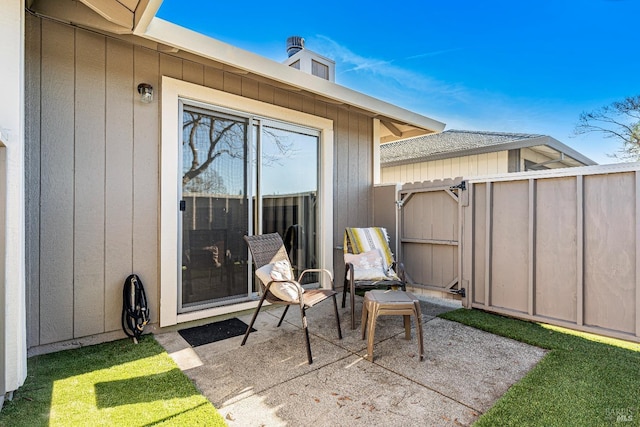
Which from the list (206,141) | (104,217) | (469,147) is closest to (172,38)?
(206,141)

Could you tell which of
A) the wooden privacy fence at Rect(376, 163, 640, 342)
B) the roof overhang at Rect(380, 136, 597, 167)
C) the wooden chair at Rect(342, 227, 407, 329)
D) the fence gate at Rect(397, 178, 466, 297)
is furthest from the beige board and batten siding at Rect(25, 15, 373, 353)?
the roof overhang at Rect(380, 136, 597, 167)

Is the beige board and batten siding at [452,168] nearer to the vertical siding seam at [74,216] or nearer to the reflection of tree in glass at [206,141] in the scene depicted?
the reflection of tree in glass at [206,141]

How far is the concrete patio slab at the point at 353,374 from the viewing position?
6.26 feet

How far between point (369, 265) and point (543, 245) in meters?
1.90

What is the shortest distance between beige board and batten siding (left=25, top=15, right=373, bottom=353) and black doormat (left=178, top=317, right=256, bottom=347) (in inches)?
17.1

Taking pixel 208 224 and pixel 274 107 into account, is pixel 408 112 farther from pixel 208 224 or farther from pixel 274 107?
pixel 208 224

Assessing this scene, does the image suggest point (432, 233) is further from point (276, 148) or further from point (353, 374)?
point (353, 374)

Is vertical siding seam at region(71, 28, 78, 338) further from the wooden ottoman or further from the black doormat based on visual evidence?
the wooden ottoman

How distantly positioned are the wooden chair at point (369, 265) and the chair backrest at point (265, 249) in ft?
2.65

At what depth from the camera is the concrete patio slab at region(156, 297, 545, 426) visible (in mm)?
1907

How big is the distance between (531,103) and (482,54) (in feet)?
A: 12.7

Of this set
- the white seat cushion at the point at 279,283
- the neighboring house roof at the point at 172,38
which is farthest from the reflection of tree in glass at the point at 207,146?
the white seat cushion at the point at 279,283

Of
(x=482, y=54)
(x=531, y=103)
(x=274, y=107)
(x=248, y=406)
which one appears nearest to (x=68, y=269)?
(x=248, y=406)

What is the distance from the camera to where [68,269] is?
2.76m
